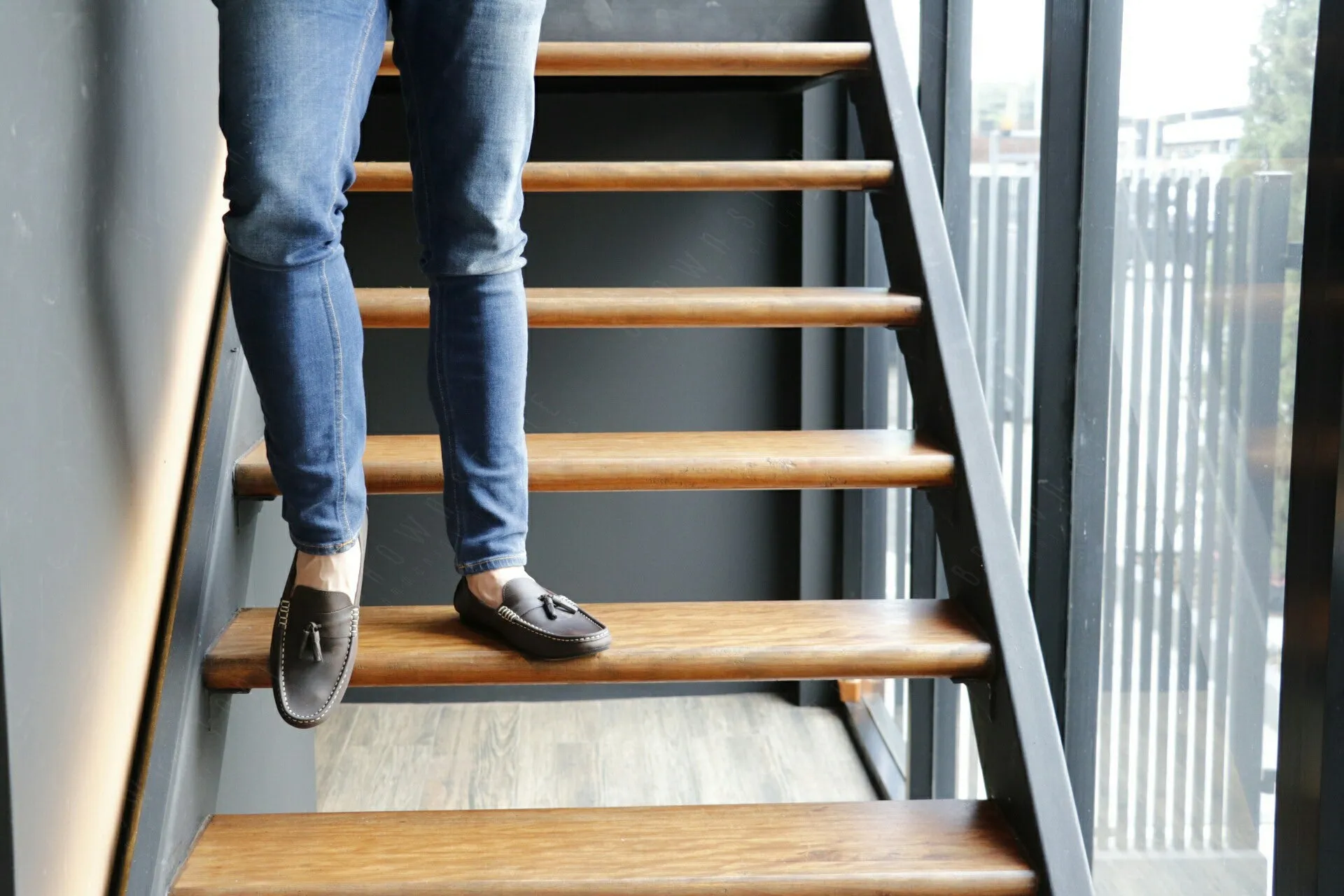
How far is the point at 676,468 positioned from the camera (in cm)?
147

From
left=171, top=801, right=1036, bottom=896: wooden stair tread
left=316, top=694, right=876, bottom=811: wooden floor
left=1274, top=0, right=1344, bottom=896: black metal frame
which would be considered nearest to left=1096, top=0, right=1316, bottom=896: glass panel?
left=1274, top=0, right=1344, bottom=896: black metal frame

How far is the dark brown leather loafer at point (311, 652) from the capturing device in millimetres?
1181

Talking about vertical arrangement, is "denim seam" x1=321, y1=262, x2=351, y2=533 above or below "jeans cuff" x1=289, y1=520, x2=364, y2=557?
above

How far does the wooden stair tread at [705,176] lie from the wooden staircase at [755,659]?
6cm

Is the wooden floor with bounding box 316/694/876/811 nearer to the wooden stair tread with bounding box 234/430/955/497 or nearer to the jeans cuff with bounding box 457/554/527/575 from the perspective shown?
the wooden stair tread with bounding box 234/430/955/497

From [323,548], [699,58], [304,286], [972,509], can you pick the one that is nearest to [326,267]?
[304,286]

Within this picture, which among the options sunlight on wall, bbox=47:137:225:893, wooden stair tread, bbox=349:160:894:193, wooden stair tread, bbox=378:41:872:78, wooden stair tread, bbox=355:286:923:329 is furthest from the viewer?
wooden stair tread, bbox=378:41:872:78

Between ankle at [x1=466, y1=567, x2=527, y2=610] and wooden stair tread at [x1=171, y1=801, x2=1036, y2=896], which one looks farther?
ankle at [x1=466, y1=567, x2=527, y2=610]

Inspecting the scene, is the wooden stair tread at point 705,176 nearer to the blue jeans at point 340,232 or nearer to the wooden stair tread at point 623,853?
the blue jeans at point 340,232

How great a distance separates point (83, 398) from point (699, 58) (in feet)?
4.03

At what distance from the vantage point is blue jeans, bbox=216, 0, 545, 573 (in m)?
1.11

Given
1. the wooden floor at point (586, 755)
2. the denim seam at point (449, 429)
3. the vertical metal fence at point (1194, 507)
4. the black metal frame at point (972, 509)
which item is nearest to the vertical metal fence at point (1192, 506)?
the vertical metal fence at point (1194, 507)

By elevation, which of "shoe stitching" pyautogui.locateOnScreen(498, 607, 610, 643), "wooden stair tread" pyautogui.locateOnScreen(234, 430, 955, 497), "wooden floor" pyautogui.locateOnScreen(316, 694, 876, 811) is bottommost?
"wooden floor" pyautogui.locateOnScreen(316, 694, 876, 811)

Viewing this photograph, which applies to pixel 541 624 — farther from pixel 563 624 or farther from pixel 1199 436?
pixel 1199 436
